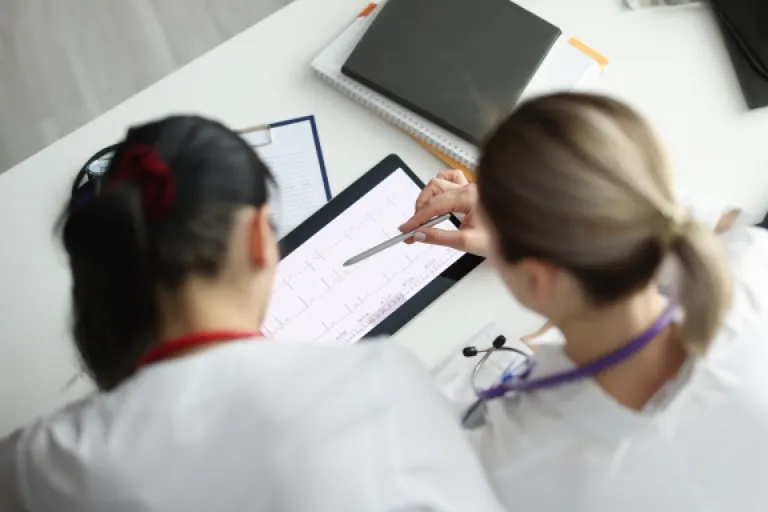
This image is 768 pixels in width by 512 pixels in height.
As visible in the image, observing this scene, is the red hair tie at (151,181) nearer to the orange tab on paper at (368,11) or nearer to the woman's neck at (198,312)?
the woman's neck at (198,312)

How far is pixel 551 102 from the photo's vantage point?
2.11 feet

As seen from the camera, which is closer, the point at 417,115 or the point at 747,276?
the point at 747,276

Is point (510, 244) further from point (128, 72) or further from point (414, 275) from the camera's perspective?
point (128, 72)

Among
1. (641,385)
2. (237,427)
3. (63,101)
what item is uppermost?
(63,101)

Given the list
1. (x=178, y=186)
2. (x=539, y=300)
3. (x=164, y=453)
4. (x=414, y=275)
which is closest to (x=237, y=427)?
(x=164, y=453)

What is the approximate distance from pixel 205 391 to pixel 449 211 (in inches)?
17.8

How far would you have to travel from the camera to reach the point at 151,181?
595 mm

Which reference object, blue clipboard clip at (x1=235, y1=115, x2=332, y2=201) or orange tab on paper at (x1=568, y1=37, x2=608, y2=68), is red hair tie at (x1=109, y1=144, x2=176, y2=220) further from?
orange tab on paper at (x1=568, y1=37, x2=608, y2=68)

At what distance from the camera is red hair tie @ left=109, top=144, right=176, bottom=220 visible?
593mm

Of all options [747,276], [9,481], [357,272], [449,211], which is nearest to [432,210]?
[449,211]

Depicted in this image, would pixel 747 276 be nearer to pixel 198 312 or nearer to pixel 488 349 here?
pixel 488 349

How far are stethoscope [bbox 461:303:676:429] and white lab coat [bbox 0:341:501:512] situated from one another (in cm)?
13

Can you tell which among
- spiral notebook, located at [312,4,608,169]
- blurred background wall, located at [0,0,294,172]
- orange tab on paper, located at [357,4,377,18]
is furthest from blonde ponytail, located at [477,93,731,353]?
blurred background wall, located at [0,0,294,172]

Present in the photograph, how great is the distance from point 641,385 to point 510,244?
0.18 m
